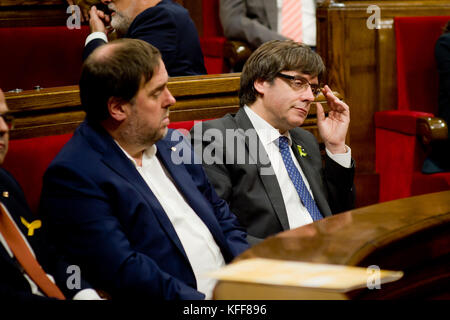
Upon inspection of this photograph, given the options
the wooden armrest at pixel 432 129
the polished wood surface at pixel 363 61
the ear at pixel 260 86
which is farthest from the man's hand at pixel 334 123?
the polished wood surface at pixel 363 61

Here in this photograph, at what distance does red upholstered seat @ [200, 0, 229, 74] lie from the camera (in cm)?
339

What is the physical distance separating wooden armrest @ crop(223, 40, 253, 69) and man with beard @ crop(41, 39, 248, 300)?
162 cm

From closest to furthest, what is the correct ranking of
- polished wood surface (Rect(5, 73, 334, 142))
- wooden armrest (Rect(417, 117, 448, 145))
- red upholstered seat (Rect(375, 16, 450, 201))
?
polished wood surface (Rect(5, 73, 334, 142)) < wooden armrest (Rect(417, 117, 448, 145)) < red upholstered seat (Rect(375, 16, 450, 201))

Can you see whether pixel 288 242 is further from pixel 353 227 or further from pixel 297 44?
pixel 297 44

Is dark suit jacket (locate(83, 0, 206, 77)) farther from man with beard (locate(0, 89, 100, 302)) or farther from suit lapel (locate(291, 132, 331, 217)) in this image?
man with beard (locate(0, 89, 100, 302))

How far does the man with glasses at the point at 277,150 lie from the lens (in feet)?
5.80

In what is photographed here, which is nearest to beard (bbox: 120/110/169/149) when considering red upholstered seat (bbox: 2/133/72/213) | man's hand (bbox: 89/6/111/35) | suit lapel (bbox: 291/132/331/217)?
red upholstered seat (bbox: 2/133/72/213)

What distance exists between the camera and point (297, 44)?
1924 mm

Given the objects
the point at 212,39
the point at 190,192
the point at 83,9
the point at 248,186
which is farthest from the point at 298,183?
the point at 212,39

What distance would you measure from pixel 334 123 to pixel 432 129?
71 centimetres

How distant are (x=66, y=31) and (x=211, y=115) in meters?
0.83

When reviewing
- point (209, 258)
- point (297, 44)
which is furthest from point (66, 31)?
point (209, 258)

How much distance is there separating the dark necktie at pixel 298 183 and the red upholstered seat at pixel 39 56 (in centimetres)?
105

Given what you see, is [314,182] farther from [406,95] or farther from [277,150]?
[406,95]
